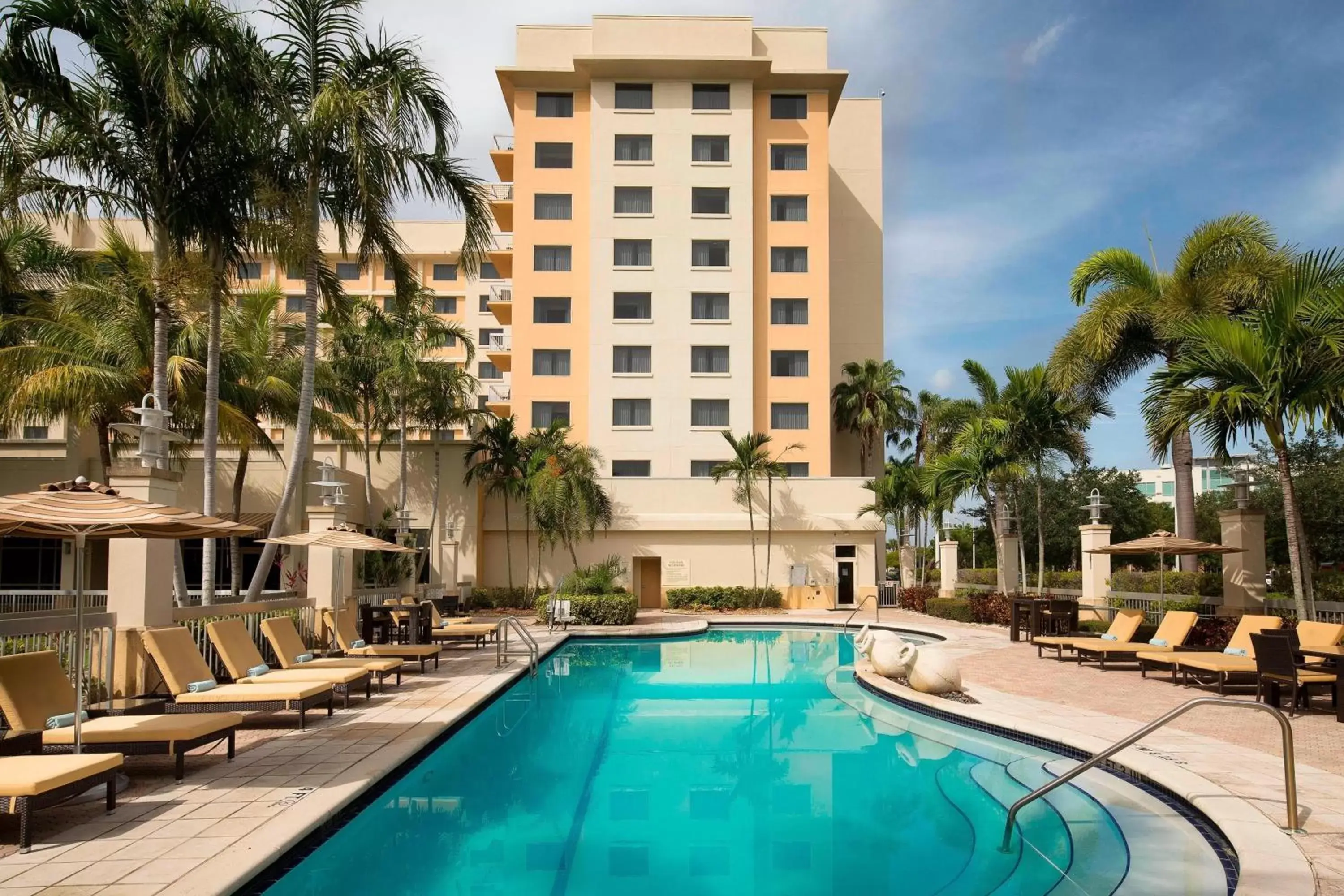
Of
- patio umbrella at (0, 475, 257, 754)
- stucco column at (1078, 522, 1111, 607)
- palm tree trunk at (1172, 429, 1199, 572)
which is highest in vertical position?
palm tree trunk at (1172, 429, 1199, 572)

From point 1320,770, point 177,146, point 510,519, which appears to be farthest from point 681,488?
point 1320,770

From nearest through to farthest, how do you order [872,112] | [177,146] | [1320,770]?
[1320,770] < [177,146] < [872,112]

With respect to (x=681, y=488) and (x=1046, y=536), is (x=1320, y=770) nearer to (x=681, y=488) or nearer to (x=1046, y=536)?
(x=681, y=488)

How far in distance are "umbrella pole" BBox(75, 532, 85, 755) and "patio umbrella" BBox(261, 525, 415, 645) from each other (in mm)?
6999

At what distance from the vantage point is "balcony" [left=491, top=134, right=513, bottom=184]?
40375 millimetres

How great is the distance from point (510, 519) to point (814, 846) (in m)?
27.5

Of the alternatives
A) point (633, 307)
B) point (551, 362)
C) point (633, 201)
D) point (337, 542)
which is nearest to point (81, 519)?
point (337, 542)

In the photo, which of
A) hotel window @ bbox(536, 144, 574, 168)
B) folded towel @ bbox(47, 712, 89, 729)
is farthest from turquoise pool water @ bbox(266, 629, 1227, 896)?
hotel window @ bbox(536, 144, 574, 168)

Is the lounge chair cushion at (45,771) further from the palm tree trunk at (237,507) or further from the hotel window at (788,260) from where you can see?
the hotel window at (788,260)

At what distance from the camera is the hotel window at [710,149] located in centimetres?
3788

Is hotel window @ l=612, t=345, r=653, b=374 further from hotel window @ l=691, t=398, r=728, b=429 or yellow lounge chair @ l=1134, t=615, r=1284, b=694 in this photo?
yellow lounge chair @ l=1134, t=615, r=1284, b=694

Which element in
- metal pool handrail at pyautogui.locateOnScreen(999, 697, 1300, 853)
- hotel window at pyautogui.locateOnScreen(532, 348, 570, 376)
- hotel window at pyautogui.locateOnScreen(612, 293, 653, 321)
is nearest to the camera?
metal pool handrail at pyautogui.locateOnScreen(999, 697, 1300, 853)

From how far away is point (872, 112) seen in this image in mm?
43500

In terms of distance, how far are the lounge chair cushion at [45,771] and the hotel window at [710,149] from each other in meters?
34.9
